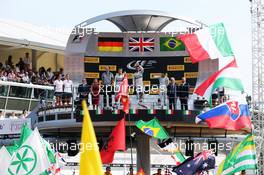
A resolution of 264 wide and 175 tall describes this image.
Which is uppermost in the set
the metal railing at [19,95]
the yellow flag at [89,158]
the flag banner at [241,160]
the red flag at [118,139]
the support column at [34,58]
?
the support column at [34,58]

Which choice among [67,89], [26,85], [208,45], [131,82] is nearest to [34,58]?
[26,85]

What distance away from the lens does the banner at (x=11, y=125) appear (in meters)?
27.3

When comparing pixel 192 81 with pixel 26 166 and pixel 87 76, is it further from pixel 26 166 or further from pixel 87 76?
pixel 26 166

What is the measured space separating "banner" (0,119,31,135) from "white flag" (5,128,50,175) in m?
8.17

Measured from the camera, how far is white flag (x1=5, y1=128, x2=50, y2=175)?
722 inches

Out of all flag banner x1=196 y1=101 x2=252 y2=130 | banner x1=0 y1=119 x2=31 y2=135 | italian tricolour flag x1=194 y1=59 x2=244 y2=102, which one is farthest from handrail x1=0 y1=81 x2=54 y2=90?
flag banner x1=196 y1=101 x2=252 y2=130

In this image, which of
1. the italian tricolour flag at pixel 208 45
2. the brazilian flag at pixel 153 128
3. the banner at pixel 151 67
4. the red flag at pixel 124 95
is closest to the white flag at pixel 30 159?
the red flag at pixel 124 95

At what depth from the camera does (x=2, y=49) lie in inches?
1831

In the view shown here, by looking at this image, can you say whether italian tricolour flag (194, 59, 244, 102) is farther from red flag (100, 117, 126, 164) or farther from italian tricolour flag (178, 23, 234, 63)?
red flag (100, 117, 126, 164)

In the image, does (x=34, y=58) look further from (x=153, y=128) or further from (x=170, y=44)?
(x=153, y=128)

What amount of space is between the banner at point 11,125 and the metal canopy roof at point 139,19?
3975mm

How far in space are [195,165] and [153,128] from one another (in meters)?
1.75

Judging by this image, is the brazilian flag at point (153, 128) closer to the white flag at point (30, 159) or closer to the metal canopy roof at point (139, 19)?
the white flag at point (30, 159)

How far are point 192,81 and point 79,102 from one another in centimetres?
505
